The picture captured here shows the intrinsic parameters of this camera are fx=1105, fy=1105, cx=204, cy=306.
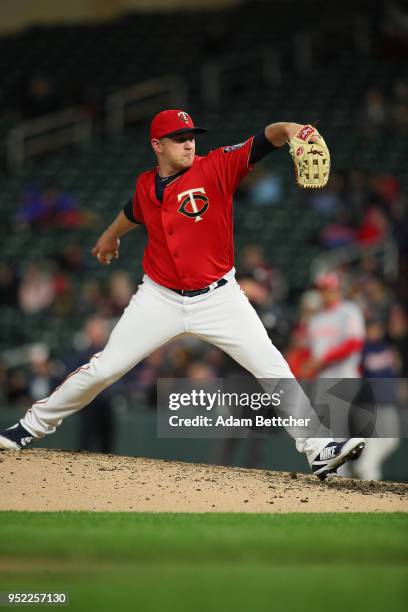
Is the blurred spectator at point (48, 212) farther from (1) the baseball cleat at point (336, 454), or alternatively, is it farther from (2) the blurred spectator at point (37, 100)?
(1) the baseball cleat at point (336, 454)

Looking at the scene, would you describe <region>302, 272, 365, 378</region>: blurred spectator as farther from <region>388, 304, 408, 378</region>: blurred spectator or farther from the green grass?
the green grass

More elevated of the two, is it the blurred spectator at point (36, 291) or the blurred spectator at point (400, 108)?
the blurred spectator at point (400, 108)

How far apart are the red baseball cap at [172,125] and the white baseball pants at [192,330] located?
0.84 m

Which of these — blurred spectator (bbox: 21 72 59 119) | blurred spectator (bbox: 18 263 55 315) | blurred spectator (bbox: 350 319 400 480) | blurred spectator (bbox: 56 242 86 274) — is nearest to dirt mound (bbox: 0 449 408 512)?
blurred spectator (bbox: 350 319 400 480)

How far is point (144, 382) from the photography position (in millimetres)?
12305

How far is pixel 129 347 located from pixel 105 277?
893 centimetres

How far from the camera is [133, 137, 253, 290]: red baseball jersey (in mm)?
6148

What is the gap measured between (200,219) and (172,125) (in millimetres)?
561

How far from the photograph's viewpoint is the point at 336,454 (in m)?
6.12

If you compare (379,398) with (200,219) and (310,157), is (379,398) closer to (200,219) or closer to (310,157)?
(200,219)

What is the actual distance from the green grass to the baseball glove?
176 centimetres

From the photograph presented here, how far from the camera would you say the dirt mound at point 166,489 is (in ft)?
19.7

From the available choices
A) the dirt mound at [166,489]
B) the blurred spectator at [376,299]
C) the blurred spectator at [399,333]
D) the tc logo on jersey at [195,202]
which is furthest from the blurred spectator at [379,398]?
the tc logo on jersey at [195,202]

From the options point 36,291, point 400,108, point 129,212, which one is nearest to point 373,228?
point 400,108
